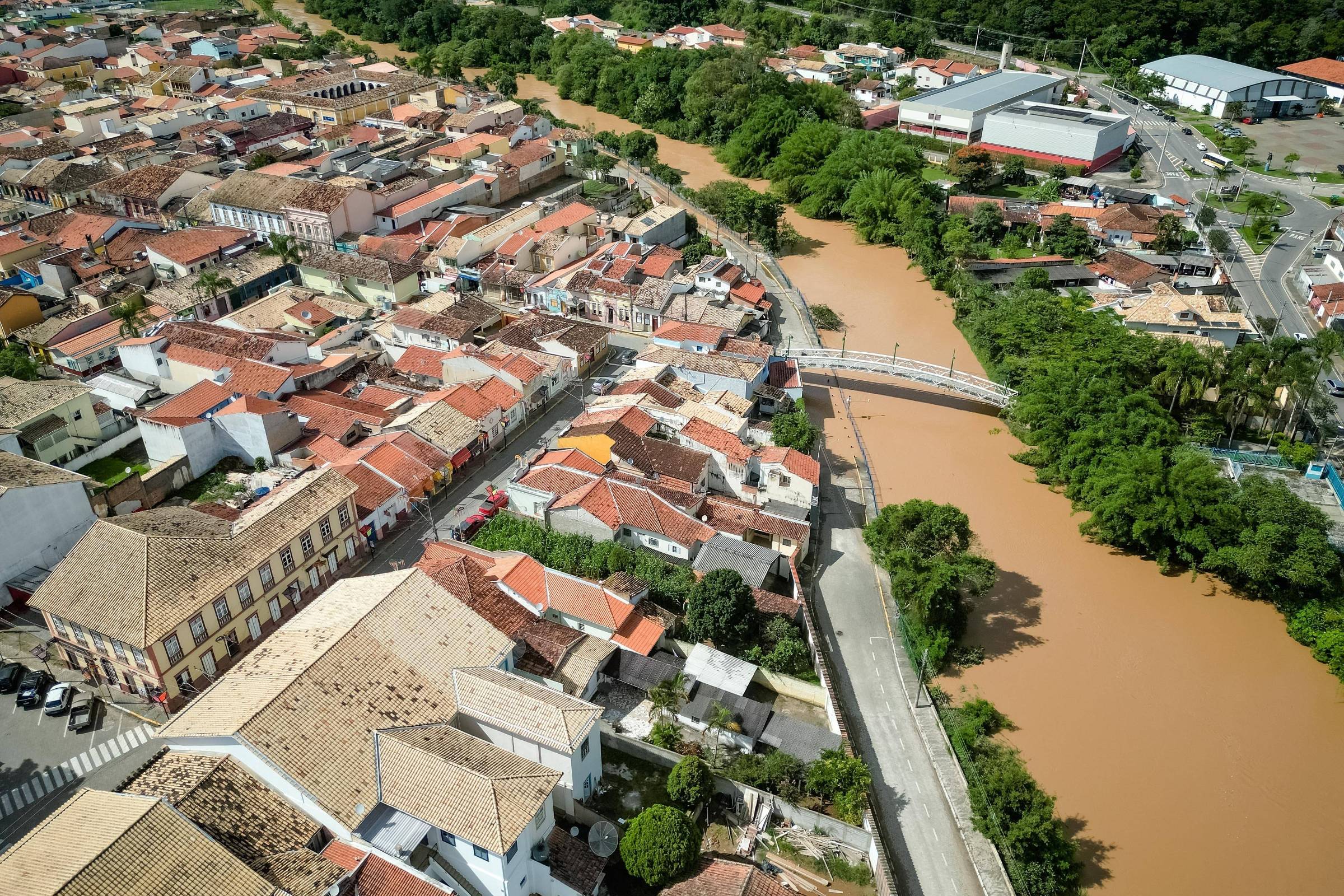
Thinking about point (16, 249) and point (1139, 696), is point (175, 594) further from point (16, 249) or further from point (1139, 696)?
point (16, 249)

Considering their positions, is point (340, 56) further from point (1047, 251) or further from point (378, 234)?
point (1047, 251)

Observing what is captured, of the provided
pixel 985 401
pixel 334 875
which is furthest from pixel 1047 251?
pixel 334 875

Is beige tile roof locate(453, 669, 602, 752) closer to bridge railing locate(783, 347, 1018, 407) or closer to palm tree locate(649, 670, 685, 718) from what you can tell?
palm tree locate(649, 670, 685, 718)

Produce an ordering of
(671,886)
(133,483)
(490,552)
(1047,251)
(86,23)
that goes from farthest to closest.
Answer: (86,23), (1047,251), (133,483), (490,552), (671,886)

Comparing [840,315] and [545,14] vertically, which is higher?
[545,14]

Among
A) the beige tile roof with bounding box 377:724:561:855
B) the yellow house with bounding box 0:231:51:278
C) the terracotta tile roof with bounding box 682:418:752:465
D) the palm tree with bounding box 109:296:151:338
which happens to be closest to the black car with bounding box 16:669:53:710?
the beige tile roof with bounding box 377:724:561:855

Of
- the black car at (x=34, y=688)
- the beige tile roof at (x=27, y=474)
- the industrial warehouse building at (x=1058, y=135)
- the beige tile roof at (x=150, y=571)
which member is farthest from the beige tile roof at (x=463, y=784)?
the industrial warehouse building at (x=1058, y=135)

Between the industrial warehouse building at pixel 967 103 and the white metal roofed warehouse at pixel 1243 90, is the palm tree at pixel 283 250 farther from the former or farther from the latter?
the white metal roofed warehouse at pixel 1243 90
